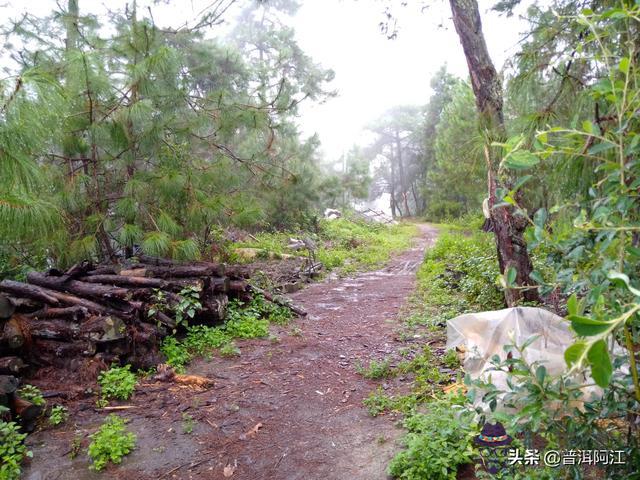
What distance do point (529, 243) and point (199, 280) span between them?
4.35 meters

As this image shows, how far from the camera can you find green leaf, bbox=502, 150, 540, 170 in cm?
131

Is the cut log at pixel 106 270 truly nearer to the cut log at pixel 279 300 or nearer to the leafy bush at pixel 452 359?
the cut log at pixel 279 300

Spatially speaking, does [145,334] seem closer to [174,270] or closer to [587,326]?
[174,270]

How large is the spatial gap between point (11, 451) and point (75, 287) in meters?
2.11

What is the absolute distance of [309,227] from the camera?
48.9ft

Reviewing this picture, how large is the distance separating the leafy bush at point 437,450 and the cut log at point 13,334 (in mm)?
3279

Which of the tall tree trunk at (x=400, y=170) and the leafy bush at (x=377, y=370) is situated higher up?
the tall tree trunk at (x=400, y=170)

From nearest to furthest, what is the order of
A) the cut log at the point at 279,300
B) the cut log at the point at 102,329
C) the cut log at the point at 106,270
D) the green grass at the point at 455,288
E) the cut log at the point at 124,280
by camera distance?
the cut log at the point at 102,329 → the cut log at the point at 124,280 → the cut log at the point at 106,270 → the green grass at the point at 455,288 → the cut log at the point at 279,300

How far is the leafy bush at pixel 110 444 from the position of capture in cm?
269

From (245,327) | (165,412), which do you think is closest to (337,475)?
(165,412)

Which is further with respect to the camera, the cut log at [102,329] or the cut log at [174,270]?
the cut log at [174,270]

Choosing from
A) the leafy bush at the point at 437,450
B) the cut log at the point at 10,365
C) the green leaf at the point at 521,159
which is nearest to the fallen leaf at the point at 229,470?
the leafy bush at the point at 437,450

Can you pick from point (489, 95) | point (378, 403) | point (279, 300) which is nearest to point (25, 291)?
point (279, 300)

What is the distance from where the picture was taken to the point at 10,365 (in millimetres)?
3336
